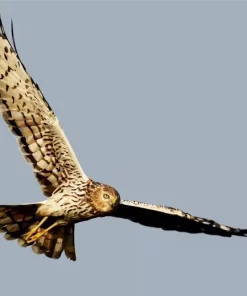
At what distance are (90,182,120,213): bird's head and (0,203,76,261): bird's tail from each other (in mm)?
732

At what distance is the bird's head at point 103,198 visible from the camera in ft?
54.7

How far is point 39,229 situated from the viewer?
17266 millimetres

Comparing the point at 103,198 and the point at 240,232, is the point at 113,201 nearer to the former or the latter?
the point at 103,198

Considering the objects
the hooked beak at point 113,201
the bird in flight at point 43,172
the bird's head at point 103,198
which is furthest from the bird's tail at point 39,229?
the hooked beak at point 113,201

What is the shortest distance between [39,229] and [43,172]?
0.81 meters

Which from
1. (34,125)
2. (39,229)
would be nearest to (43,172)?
(34,125)

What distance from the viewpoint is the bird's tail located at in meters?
17.1

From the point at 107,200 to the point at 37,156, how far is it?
44.7 inches

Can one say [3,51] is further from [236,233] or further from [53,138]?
[236,233]

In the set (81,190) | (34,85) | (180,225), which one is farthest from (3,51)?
(180,225)

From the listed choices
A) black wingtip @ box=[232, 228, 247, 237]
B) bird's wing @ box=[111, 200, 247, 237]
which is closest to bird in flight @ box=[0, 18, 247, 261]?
bird's wing @ box=[111, 200, 247, 237]

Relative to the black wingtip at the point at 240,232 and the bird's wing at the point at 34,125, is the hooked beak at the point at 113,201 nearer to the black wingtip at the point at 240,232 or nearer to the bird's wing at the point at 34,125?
the bird's wing at the point at 34,125

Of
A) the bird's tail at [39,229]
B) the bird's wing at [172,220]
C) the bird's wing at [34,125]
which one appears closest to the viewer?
the bird's wing at [34,125]

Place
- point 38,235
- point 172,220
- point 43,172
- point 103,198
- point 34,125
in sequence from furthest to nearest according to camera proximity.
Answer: point 172,220
point 38,235
point 43,172
point 34,125
point 103,198
